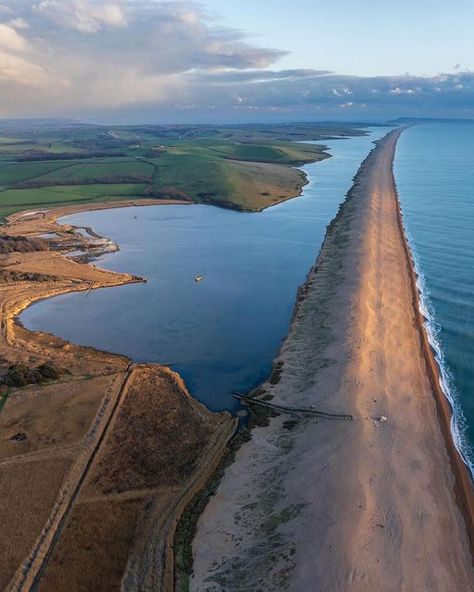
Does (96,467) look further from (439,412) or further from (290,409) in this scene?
(439,412)

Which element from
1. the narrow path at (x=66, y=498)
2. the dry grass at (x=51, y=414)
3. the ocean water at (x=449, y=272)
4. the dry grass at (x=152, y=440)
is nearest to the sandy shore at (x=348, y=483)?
the ocean water at (x=449, y=272)

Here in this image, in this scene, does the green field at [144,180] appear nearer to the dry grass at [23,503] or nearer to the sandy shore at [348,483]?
the sandy shore at [348,483]

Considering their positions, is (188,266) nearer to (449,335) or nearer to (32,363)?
(32,363)

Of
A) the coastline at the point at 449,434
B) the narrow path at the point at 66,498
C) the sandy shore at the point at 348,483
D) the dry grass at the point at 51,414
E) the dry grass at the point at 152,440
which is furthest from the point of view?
the dry grass at the point at 51,414

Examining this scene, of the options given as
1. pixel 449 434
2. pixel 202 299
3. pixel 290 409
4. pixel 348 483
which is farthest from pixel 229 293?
pixel 348 483

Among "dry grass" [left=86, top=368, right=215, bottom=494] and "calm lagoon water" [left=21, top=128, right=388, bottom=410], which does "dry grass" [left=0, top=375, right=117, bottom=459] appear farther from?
"calm lagoon water" [left=21, top=128, right=388, bottom=410]
